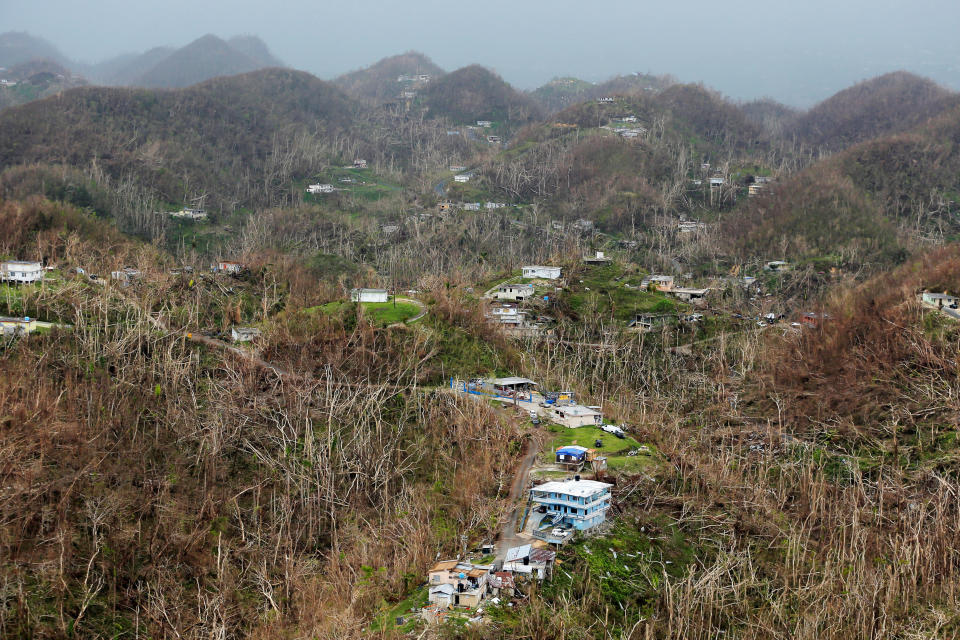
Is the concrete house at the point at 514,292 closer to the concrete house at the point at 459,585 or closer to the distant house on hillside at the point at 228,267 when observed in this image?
the distant house on hillside at the point at 228,267

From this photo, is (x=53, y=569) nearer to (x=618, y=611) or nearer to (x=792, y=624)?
(x=618, y=611)

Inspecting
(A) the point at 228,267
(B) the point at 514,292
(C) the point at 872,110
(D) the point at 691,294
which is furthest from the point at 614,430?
(C) the point at 872,110

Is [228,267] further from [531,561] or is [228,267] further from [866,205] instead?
[866,205]

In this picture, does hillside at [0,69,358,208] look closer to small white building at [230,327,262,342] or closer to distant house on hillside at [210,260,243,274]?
distant house on hillside at [210,260,243,274]

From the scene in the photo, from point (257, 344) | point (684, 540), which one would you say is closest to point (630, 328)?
point (257, 344)

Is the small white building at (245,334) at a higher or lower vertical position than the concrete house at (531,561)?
higher

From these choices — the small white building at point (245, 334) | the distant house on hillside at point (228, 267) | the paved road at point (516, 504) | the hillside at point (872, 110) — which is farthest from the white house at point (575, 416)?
the hillside at point (872, 110)
